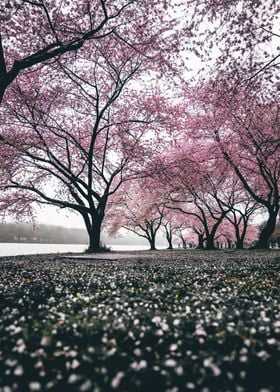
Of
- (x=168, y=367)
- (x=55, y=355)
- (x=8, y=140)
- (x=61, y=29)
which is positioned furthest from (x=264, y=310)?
(x=8, y=140)

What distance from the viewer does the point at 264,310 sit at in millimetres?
4594

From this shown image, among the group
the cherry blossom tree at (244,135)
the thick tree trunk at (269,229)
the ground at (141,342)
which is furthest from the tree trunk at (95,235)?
the ground at (141,342)

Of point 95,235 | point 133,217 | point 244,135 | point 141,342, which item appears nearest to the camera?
point 141,342

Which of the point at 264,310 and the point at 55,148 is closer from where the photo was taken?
the point at 264,310

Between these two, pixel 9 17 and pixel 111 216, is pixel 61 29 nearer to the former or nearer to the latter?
pixel 9 17

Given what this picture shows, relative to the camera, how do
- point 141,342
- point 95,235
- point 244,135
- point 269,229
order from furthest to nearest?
point 269,229 → point 244,135 → point 95,235 → point 141,342

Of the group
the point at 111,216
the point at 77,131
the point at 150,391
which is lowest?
the point at 150,391

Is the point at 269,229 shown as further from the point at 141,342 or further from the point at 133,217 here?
the point at 133,217

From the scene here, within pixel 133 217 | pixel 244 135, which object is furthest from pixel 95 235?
pixel 133 217

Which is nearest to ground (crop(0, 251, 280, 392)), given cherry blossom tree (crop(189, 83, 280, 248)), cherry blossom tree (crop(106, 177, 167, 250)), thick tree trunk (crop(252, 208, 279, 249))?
cherry blossom tree (crop(189, 83, 280, 248))

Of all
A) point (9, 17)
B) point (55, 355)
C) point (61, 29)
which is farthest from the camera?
point (61, 29)

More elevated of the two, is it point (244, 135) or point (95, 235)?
point (244, 135)

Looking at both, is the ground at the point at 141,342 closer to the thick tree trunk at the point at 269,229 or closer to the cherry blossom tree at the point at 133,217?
the thick tree trunk at the point at 269,229

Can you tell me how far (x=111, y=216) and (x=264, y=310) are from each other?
198ft
